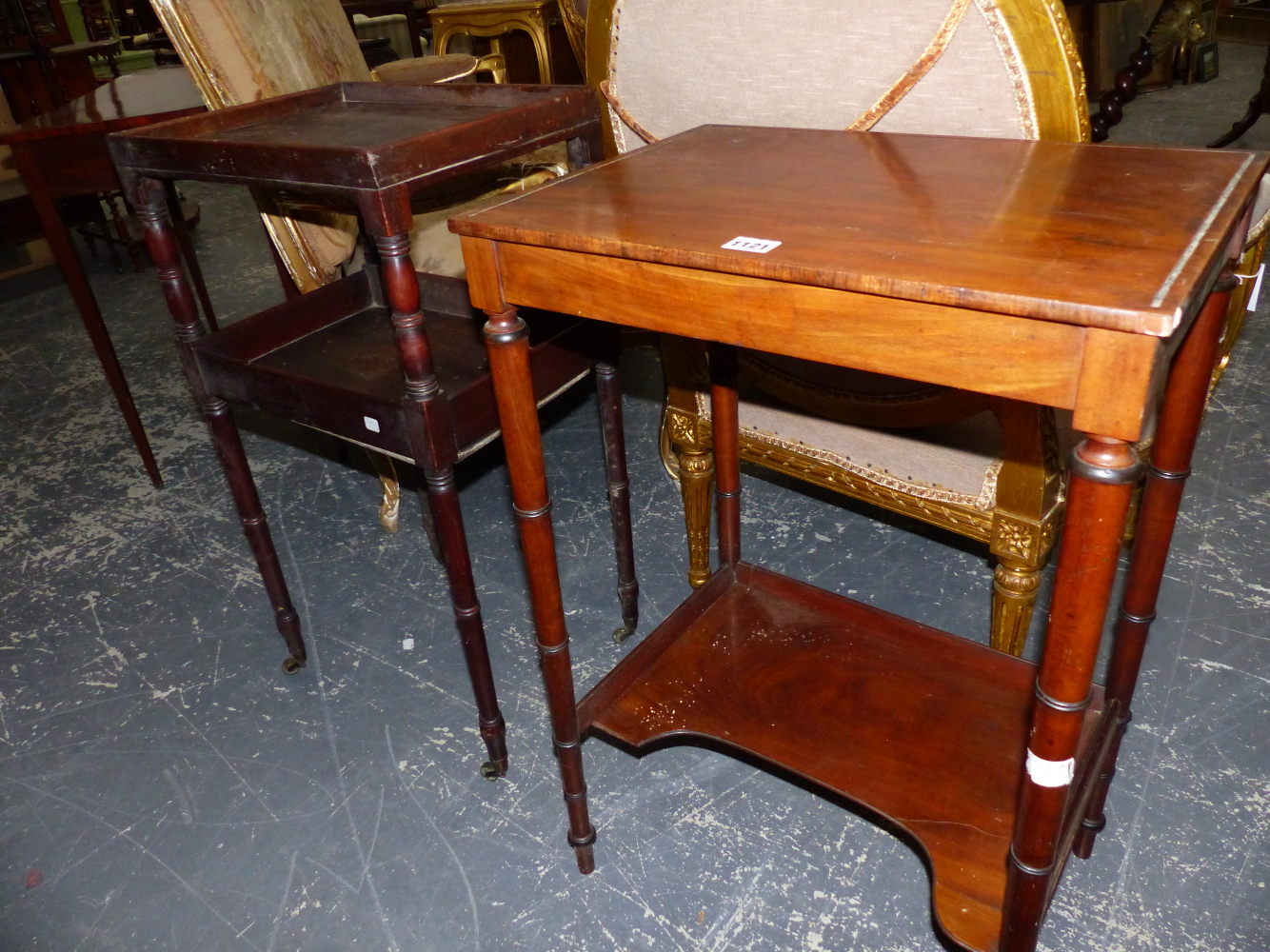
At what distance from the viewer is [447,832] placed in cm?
150

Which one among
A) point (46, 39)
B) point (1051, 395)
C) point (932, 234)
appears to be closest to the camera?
point (1051, 395)

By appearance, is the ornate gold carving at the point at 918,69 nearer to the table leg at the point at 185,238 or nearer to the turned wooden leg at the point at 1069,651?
the turned wooden leg at the point at 1069,651

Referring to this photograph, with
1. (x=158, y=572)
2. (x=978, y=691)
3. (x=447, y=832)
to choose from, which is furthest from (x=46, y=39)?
(x=978, y=691)

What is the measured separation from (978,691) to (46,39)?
665 centimetres

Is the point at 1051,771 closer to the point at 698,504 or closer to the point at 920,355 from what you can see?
the point at 920,355

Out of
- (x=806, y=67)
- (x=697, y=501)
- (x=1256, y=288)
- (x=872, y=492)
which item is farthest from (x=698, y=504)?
(x=1256, y=288)

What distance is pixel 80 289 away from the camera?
7.51 ft

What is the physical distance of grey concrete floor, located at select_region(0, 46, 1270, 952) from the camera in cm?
136

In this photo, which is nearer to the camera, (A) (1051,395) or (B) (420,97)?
(A) (1051,395)

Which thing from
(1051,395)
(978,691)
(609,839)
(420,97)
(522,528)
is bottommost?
(609,839)

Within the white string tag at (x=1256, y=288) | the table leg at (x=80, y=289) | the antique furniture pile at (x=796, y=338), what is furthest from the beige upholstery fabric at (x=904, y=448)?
the table leg at (x=80, y=289)

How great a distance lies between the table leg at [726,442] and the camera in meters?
1.56

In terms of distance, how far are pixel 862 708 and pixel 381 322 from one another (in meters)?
1.06

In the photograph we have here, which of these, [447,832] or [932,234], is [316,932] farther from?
[932,234]
